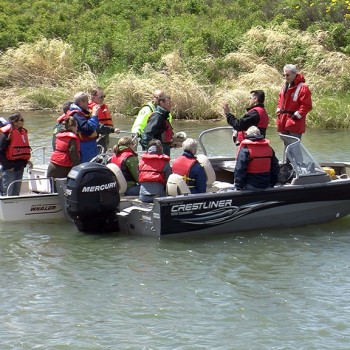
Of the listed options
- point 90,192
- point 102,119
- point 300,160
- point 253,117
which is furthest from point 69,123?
point 300,160

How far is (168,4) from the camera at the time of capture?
33.5 m

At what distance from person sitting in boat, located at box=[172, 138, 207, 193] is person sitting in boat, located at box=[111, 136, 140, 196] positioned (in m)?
0.60

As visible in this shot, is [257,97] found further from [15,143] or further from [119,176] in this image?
[15,143]

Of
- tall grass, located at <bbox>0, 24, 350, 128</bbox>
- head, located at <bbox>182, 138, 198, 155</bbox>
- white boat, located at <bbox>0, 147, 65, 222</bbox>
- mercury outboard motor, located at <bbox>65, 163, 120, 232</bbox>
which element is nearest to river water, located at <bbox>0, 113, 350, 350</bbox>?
white boat, located at <bbox>0, 147, 65, 222</bbox>

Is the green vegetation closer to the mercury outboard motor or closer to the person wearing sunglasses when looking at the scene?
the person wearing sunglasses

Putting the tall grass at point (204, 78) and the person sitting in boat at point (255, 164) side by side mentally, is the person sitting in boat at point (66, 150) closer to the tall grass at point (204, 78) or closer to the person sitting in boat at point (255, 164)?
the person sitting in boat at point (255, 164)

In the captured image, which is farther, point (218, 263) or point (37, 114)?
point (37, 114)

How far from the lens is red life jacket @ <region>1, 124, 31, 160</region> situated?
12.5 meters

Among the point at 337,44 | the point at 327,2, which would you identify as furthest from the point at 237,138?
the point at 327,2

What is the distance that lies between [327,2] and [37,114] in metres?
9.48

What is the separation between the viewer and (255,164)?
1159cm

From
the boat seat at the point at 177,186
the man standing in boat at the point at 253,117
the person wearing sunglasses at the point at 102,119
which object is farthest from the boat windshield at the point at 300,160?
the person wearing sunglasses at the point at 102,119

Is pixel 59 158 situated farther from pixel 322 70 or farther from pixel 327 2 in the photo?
pixel 327 2

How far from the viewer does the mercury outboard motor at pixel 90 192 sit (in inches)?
444
